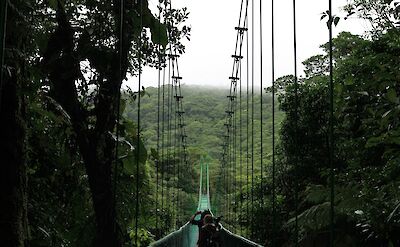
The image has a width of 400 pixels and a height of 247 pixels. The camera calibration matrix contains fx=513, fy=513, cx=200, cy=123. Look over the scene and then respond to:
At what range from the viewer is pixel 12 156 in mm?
1584

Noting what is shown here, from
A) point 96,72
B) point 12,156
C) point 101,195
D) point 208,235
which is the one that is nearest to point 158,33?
point 96,72

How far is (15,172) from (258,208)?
651cm

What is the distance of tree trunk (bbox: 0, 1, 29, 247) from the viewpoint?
152 centimetres

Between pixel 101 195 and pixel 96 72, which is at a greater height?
pixel 96 72

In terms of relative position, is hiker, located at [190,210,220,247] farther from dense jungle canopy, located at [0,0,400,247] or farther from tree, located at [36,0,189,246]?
tree, located at [36,0,189,246]

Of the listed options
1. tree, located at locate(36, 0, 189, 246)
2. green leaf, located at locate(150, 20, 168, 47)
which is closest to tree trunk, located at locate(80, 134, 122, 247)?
tree, located at locate(36, 0, 189, 246)

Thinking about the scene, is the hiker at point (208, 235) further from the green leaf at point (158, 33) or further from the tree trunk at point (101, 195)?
the green leaf at point (158, 33)

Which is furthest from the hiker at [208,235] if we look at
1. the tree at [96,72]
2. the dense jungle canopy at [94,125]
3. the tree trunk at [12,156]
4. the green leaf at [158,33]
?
the tree trunk at [12,156]

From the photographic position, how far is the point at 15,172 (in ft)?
5.15

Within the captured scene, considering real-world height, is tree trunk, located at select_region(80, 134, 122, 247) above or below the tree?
below

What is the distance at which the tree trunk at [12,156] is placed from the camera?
59.9 inches

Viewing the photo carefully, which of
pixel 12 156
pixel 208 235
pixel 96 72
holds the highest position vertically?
pixel 96 72

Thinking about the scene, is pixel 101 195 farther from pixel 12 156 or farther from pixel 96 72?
pixel 12 156

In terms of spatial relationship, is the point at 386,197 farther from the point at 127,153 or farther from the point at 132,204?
the point at 132,204
